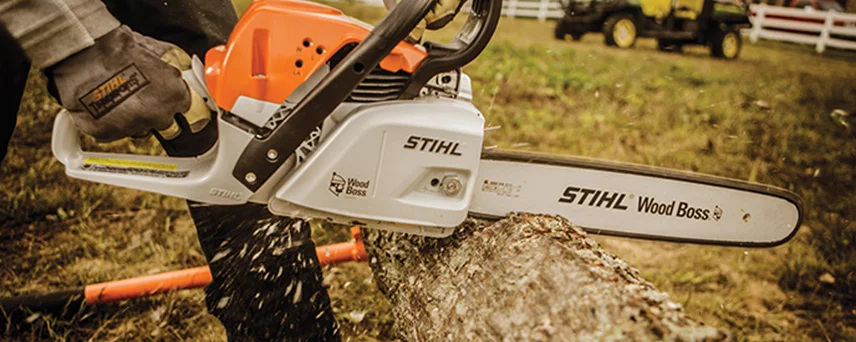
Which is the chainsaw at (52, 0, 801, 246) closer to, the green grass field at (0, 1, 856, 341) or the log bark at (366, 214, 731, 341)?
the log bark at (366, 214, 731, 341)

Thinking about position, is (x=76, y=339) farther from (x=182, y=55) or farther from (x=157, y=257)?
(x=182, y=55)

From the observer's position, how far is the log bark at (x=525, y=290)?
3.31ft

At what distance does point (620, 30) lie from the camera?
376 inches

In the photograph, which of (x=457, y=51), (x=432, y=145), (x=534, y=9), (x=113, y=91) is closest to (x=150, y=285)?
(x=113, y=91)

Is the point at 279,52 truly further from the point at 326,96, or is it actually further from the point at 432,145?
the point at 432,145

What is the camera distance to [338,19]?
1.28 meters

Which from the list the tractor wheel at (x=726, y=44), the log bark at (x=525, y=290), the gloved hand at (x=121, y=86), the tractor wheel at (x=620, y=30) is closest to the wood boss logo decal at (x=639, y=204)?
the log bark at (x=525, y=290)

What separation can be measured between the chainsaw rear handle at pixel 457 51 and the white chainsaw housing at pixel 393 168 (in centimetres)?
6

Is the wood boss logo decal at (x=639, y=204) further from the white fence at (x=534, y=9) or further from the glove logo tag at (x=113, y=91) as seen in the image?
the white fence at (x=534, y=9)

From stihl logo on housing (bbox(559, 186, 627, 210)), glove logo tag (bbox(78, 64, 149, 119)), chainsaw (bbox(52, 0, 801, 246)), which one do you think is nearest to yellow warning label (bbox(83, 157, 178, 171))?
chainsaw (bbox(52, 0, 801, 246))

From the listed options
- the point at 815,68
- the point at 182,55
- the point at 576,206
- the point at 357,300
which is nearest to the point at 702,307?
the point at 576,206

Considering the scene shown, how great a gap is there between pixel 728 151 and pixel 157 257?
12.1ft

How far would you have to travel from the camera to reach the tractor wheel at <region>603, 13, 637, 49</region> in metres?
9.47

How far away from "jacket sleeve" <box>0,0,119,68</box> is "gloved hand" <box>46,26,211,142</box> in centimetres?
3
